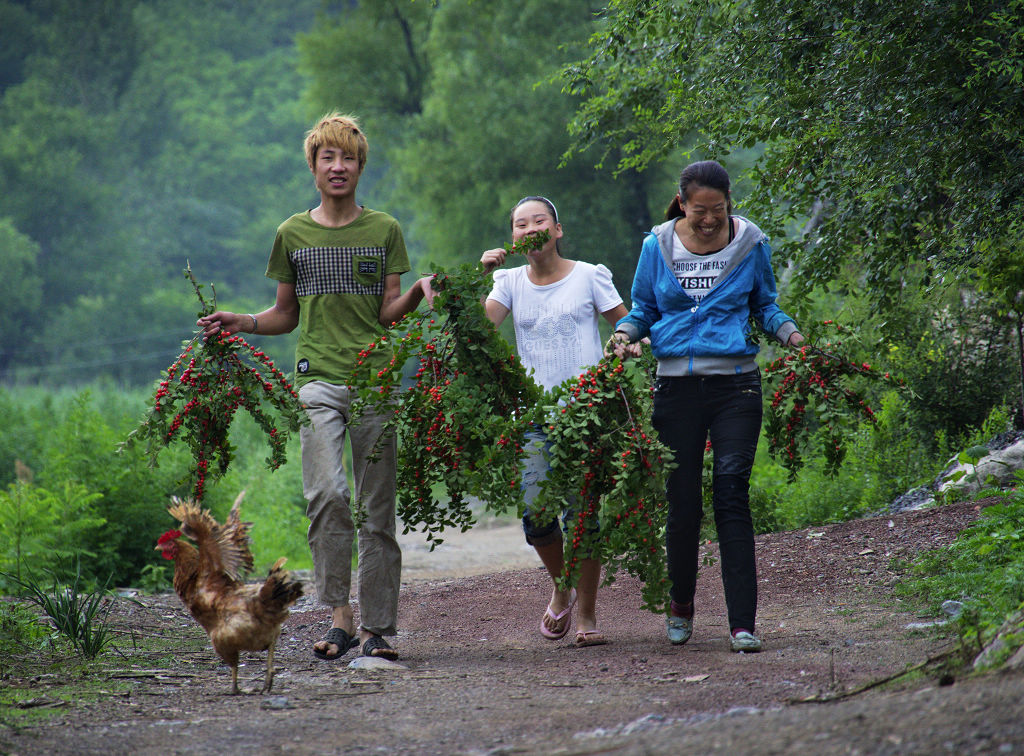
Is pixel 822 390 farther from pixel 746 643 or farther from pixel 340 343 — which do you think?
pixel 340 343

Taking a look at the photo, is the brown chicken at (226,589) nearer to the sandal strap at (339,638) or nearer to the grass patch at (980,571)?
the sandal strap at (339,638)

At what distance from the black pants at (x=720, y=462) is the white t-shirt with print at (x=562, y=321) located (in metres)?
0.50

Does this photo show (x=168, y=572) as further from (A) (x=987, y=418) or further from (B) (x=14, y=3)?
(B) (x=14, y=3)

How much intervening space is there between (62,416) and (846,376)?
18.4 meters

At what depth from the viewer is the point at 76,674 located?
17.7 ft

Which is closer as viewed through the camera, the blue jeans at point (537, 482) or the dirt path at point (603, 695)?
the dirt path at point (603, 695)

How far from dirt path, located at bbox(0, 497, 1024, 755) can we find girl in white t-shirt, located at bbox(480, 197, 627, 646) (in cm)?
44

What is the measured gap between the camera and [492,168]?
86.2ft

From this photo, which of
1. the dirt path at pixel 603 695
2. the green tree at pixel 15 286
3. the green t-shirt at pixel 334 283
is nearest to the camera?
the dirt path at pixel 603 695

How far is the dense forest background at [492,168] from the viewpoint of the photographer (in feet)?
22.0

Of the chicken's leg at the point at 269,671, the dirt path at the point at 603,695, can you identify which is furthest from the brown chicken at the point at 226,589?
the dirt path at the point at 603,695

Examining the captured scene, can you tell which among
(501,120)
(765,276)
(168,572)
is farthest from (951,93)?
(501,120)

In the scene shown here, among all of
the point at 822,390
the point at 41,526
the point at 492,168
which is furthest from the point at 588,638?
the point at 492,168

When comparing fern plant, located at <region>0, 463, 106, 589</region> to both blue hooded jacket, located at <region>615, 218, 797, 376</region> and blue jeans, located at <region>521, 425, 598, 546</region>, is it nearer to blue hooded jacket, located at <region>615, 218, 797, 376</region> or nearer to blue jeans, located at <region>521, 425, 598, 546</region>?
blue jeans, located at <region>521, 425, 598, 546</region>
